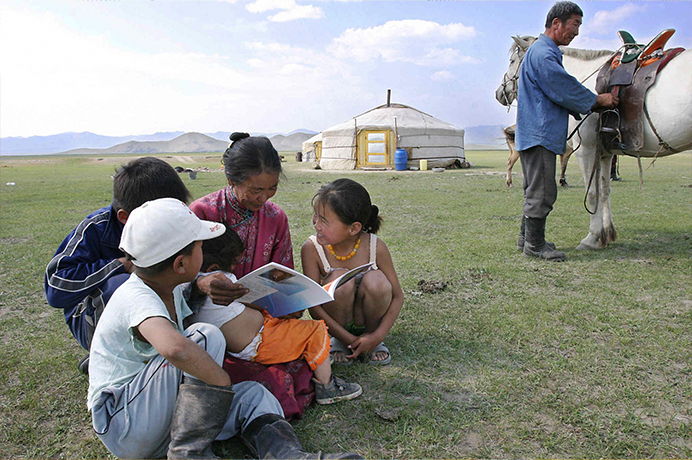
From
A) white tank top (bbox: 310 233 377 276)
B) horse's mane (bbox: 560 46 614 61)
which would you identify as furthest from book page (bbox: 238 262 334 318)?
horse's mane (bbox: 560 46 614 61)

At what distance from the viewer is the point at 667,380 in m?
2.07

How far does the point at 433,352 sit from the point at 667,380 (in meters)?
1.04

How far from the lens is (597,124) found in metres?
4.37

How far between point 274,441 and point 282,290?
0.61 m

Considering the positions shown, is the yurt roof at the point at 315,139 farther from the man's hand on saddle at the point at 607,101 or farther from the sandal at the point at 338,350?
the sandal at the point at 338,350

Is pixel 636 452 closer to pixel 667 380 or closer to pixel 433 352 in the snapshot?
pixel 667 380

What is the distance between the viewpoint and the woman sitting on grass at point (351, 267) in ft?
7.49

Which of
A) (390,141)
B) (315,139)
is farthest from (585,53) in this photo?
(315,139)

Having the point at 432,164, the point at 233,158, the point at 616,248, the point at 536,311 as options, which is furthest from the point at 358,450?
the point at 432,164

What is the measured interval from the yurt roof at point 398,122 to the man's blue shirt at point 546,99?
14.7m

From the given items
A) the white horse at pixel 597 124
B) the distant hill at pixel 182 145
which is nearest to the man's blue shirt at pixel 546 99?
the white horse at pixel 597 124

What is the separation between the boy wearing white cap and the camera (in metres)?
1.45

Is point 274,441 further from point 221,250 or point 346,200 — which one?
point 346,200

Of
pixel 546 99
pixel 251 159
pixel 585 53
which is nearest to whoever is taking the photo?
pixel 251 159
